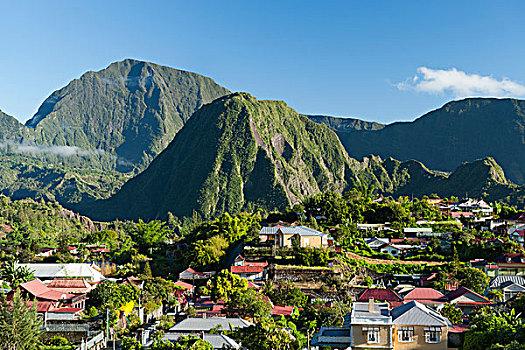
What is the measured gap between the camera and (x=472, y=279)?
48.3 meters

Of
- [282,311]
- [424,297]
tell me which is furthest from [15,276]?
[424,297]

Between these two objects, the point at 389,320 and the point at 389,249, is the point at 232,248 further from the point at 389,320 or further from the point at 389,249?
the point at 389,320

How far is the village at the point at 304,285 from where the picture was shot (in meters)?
28.6

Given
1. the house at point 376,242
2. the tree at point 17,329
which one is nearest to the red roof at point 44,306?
the tree at point 17,329

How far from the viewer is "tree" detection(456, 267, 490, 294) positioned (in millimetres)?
47438

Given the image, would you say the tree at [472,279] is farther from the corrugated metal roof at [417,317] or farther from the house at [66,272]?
the house at [66,272]

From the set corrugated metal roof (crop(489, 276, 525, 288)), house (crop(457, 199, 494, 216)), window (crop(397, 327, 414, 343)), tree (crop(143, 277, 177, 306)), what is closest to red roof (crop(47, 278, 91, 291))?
tree (crop(143, 277, 177, 306))

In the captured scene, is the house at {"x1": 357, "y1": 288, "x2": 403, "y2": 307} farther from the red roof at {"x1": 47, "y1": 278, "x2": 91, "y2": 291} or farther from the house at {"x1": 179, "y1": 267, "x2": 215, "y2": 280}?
the red roof at {"x1": 47, "y1": 278, "x2": 91, "y2": 291}

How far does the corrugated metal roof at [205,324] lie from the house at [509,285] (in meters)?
23.8

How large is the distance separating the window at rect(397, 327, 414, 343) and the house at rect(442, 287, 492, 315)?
15.5 metres

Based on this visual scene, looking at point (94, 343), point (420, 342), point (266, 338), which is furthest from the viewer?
point (94, 343)

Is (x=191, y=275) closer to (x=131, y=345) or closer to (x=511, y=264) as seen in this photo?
(x=131, y=345)

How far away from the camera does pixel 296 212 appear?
7744cm

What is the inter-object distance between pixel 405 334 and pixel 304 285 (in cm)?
2429
